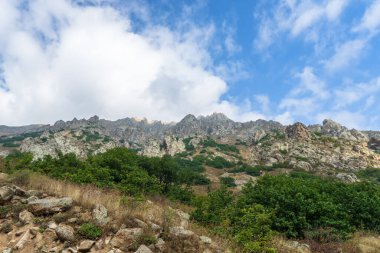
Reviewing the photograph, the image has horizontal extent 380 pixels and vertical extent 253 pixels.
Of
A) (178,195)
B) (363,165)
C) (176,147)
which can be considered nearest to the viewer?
(178,195)

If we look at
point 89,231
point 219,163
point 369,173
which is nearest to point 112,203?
point 89,231

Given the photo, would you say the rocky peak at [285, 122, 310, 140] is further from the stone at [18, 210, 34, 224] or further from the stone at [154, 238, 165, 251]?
the stone at [18, 210, 34, 224]

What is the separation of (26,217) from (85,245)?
111 inches

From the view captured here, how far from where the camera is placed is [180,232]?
10.5 meters

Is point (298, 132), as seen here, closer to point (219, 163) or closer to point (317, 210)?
point (219, 163)

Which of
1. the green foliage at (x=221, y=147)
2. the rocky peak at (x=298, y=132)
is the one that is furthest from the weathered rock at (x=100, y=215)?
the green foliage at (x=221, y=147)

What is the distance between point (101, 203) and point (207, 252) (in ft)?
14.0

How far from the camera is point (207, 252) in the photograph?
10.0m

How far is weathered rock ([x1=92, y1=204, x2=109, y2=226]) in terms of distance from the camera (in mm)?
10633

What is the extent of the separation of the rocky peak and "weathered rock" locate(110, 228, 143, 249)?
106 m

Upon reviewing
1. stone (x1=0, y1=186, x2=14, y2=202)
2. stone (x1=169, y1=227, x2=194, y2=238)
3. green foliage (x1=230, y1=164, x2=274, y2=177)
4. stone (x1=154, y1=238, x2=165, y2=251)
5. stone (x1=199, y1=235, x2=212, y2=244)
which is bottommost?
stone (x1=154, y1=238, x2=165, y2=251)

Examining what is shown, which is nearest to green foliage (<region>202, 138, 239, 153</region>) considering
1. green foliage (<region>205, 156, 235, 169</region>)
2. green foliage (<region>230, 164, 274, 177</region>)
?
green foliage (<region>205, 156, 235, 169</region>)

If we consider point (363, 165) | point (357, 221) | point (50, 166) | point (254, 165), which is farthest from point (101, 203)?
point (363, 165)

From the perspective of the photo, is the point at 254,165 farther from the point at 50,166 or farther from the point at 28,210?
the point at 28,210
